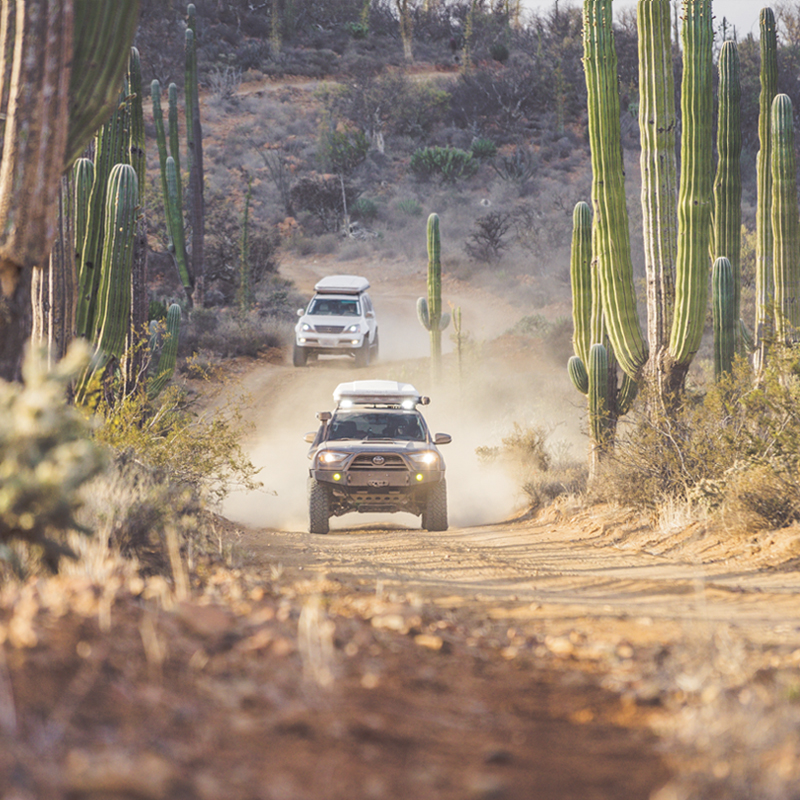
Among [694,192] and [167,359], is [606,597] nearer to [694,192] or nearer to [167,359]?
[694,192]

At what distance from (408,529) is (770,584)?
572cm

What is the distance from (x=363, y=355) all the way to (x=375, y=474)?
13.3m

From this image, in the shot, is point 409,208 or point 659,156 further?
point 409,208

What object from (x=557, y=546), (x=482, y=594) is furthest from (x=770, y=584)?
(x=557, y=546)

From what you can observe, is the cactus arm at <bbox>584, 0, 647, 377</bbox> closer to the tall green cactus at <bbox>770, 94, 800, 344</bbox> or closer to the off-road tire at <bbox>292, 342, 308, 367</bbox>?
the tall green cactus at <bbox>770, 94, 800, 344</bbox>

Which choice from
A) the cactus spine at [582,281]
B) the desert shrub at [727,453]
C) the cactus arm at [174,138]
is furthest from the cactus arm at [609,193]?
the cactus arm at [174,138]

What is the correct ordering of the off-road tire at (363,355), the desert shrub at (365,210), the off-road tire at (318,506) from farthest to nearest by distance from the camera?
the desert shrub at (365,210) → the off-road tire at (363,355) → the off-road tire at (318,506)

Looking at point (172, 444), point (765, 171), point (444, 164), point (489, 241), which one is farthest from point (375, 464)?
point (444, 164)

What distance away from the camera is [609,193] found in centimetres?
1119

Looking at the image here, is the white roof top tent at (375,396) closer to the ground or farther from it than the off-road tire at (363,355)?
closer to the ground

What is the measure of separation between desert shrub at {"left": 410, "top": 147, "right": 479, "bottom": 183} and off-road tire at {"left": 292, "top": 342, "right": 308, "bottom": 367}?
26996 mm

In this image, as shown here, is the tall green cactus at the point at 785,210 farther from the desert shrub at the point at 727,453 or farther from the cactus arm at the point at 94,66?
the cactus arm at the point at 94,66

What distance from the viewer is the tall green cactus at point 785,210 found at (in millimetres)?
12453

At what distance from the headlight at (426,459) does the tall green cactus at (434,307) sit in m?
9.82
